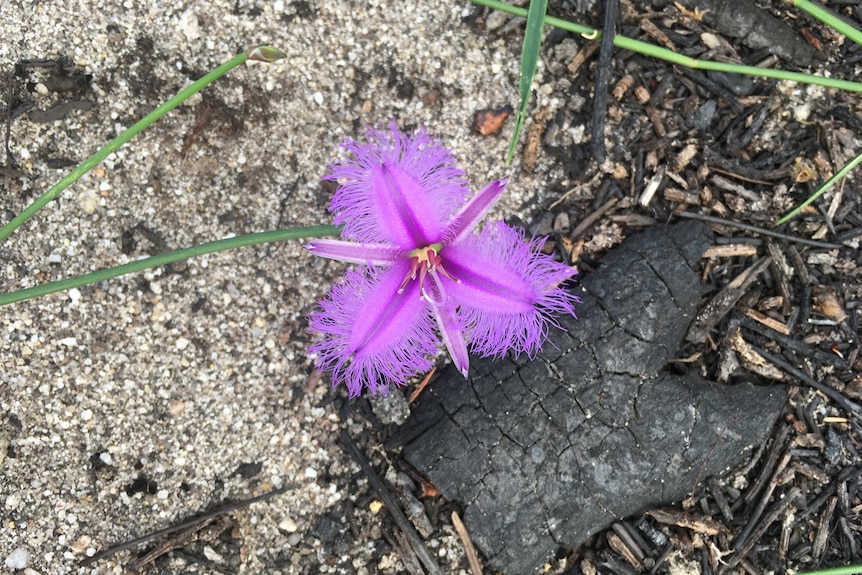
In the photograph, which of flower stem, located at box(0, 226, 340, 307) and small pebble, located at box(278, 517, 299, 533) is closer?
flower stem, located at box(0, 226, 340, 307)

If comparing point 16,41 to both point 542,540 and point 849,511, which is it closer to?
point 542,540

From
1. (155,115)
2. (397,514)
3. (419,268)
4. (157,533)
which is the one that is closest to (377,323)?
(419,268)

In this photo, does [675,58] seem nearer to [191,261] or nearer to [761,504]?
[761,504]

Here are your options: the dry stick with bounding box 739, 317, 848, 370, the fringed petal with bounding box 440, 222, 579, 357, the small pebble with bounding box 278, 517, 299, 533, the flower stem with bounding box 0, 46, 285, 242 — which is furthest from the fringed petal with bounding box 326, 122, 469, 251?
the dry stick with bounding box 739, 317, 848, 370

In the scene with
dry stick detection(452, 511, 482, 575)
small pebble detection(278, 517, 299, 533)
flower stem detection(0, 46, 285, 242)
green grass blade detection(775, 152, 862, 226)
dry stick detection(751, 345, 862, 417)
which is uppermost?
flower stem detection(0, 46, 285, 242)

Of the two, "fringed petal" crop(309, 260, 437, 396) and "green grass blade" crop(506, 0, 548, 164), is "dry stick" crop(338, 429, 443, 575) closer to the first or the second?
"fringed petal" crop(309, 260, 437, 396)

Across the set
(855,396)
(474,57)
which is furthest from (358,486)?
(855,396)

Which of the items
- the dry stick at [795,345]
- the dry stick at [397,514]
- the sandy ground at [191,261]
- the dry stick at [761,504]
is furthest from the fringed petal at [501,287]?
the dry stick at [761,504]
